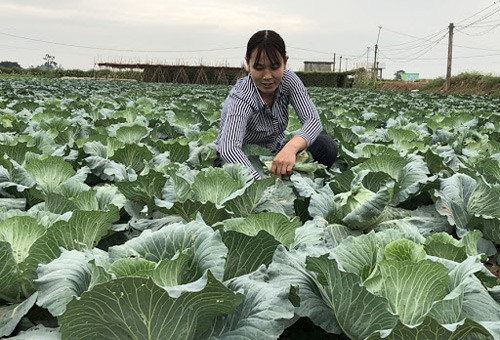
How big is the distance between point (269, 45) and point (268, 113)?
27.8 inches

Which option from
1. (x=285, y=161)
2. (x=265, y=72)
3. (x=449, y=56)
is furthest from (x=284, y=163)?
(x=449, y=56)

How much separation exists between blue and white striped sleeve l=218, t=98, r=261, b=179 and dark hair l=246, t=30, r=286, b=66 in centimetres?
36

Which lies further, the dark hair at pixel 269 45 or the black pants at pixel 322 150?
the black pants at pixel 322 150

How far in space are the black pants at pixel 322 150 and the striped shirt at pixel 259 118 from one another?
256mm

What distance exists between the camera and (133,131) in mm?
4793

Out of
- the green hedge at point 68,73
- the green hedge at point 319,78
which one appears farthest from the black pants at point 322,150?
the green hedge at point 68,73

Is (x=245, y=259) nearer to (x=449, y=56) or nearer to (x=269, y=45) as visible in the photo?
(x=269, y=45)

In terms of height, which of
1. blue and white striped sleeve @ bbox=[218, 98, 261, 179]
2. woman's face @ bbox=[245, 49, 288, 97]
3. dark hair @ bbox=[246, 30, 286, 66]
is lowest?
blue and white striped sleeve @ bbox=[218, 98, 261, 179]

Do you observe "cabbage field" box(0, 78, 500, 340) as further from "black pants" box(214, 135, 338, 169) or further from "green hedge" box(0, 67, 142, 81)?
"green hedge" box(0, 67, 142, 81)

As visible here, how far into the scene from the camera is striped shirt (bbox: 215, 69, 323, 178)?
3.35m

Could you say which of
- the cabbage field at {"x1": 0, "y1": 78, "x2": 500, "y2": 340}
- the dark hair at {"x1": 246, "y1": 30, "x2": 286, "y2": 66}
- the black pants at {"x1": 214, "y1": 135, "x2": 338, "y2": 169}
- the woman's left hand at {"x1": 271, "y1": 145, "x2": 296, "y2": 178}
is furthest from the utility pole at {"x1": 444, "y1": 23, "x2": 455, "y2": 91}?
the woman's left hand at {"x1": 271, "y1": 145, "x2": 296, "y2": 178}

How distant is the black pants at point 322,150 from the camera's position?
157 inches

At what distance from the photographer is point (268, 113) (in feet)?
12.3

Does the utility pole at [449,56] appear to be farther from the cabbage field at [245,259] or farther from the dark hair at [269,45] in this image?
the dark hair at [269,45]
